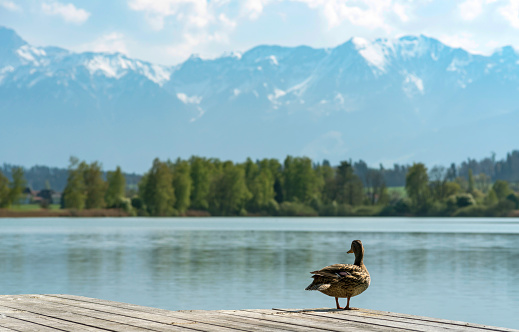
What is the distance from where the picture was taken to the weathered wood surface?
10.8 metres

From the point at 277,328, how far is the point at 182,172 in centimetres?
16358

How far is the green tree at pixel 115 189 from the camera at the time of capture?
171 meters

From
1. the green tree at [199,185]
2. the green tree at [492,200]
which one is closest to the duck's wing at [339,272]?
the green tree at [199,185]

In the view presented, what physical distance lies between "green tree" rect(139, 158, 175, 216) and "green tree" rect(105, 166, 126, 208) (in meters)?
5.37

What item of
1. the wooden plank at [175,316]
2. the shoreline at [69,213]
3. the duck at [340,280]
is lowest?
the wooden plank at [175,316]

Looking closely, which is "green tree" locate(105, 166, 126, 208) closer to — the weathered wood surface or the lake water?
the lake water

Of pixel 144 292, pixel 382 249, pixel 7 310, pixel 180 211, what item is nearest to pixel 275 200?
pixel 180 211

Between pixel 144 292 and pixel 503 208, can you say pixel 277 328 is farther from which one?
pixel 503 208

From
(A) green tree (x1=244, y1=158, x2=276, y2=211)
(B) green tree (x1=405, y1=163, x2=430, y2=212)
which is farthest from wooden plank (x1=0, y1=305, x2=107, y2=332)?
(A) green tree (x1=244, y1=158, x2=276, y2=211)

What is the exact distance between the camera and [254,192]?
181625 mm

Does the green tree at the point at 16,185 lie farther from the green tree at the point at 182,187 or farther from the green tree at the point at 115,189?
the green tree at the point at 182,187

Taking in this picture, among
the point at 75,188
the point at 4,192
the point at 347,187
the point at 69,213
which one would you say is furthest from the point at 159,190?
the point at 347,187

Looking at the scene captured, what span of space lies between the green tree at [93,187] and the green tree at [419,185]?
69438 millimetres

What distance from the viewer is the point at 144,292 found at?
27.5 meters
